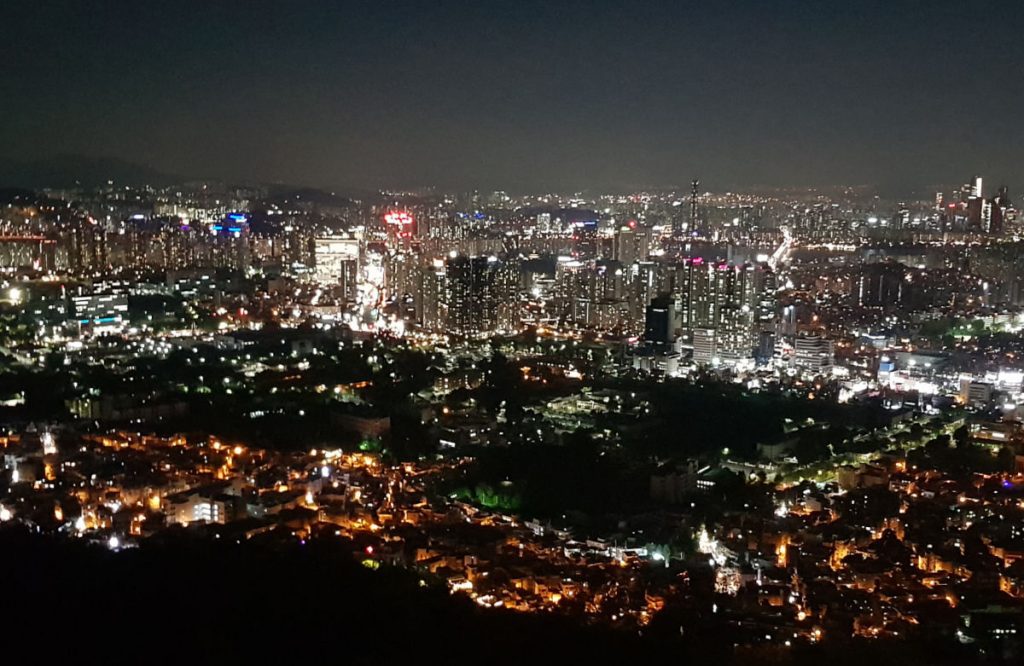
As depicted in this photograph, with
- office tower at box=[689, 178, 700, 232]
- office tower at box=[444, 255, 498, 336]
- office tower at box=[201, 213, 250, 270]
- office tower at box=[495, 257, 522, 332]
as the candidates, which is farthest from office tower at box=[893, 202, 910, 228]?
office tower at box=[201, 213, 250, 270]

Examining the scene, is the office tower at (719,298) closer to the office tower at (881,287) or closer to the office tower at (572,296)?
the office tower at (572,296)

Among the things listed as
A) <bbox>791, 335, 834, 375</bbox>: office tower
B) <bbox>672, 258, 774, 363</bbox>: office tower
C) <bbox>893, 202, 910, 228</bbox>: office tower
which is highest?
<bbox>893, 202, 910, 228</bbox>: office tower

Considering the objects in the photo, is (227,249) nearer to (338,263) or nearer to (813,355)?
(338,263)

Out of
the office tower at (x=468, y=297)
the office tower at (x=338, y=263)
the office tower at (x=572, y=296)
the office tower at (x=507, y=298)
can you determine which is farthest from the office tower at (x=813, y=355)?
the office tower at (x=338, y=263)

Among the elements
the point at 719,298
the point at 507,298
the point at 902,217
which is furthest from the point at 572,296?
the point at 902,217

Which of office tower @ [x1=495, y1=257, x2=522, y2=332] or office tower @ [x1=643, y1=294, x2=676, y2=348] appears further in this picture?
office tower @ [x1=495, y1=257, x2=522, y2=332]

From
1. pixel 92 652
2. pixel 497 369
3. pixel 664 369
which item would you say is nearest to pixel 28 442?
pixel 92 652

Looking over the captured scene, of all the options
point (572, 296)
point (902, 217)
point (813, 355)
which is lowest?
point (813, 355)

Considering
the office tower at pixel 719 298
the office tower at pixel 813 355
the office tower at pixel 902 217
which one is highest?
the office tower at pixel 902 217

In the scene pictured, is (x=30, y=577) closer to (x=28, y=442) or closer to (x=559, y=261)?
(x=28, y=442)

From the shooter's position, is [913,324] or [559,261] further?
[559,261]

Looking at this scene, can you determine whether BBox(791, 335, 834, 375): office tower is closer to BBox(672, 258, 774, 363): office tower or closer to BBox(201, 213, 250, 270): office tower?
BBox(672, 258, 774, 363): office tower
